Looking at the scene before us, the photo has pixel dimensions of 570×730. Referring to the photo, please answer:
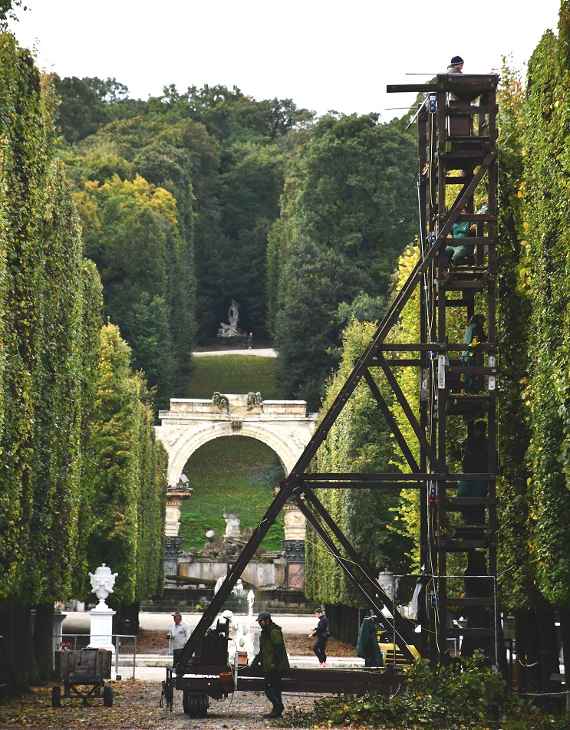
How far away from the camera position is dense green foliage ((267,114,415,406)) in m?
77.6

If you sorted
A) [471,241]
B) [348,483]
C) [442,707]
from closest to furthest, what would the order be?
[442,707]
[348,483]
[471,241]

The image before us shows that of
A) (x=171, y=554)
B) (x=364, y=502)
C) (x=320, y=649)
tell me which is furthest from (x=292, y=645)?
(x=171, y=554)

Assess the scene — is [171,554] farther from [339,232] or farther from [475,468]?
[475,468]

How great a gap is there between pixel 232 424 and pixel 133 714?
50076 mm

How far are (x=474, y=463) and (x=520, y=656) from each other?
10.5 feet

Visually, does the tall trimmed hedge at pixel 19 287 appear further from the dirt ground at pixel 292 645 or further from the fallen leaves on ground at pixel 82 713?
the dirt ground at pixel 292 645

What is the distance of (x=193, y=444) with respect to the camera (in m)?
69.9

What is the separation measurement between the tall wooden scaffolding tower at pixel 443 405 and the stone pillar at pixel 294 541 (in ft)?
144

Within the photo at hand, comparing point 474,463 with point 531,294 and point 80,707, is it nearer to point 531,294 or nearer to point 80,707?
point 531,294

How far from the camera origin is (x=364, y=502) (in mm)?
36219

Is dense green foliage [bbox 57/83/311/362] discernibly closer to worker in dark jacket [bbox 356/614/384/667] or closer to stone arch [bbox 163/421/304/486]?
stone arch [bbox 163/421/304/486]

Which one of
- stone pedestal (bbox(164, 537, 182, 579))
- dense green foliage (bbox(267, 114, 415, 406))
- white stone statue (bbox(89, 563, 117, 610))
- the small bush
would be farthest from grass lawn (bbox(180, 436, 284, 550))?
the small bush

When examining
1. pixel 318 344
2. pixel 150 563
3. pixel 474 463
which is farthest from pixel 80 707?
pixel 318 344

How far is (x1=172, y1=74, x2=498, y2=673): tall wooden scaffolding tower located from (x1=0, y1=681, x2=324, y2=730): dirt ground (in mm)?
806
